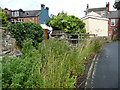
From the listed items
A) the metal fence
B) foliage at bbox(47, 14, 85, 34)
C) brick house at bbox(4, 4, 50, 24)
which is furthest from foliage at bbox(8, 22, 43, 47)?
brick house at bbox(4, 4, 50, 24)

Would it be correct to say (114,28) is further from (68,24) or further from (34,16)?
(34,16)

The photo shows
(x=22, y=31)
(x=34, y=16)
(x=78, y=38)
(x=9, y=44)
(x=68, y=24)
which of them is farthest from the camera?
(x=34, y=16)

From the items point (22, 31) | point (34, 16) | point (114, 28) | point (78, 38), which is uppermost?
point (34, 16)

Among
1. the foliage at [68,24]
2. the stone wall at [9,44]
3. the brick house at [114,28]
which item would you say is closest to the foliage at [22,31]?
the stone wall at [9,44]

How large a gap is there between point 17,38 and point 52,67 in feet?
14.0

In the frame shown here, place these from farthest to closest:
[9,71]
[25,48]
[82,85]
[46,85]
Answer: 1. [25,48]
2. [82,85]
3. [9,71]
4. [46,85]

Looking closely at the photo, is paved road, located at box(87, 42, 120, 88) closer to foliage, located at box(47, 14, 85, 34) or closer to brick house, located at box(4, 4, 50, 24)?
foliage, located at box(47, 14, 85, 34)

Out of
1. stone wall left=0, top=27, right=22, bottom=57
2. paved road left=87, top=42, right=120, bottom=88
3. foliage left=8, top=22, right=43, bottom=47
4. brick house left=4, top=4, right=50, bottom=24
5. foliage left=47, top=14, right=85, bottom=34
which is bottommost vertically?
paved road left=87, top=42, right=120, bottom=88

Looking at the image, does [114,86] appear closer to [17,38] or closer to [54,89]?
[54,89]

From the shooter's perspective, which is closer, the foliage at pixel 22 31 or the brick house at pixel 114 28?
the foliage at pixel 22 31

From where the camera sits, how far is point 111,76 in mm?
4203

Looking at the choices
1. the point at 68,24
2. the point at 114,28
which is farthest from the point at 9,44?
the point at 114,28

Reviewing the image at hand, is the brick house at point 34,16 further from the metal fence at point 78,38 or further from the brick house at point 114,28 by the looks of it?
the brick house at point 114,28

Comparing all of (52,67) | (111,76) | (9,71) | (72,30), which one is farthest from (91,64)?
(72,30)
